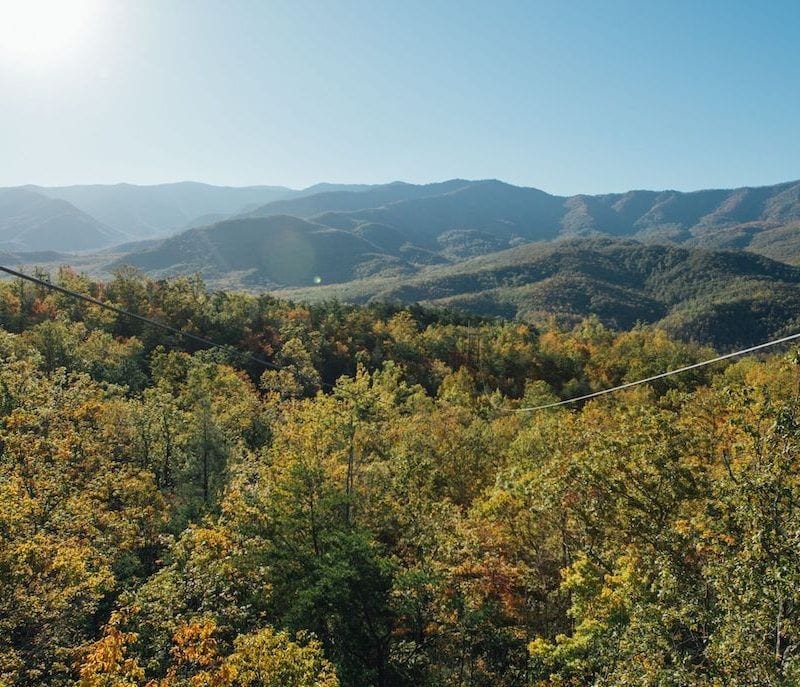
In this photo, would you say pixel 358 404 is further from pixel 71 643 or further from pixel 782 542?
pixel 782 542

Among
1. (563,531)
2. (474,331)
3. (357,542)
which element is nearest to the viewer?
(357,542)

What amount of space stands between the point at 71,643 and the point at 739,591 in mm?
25490

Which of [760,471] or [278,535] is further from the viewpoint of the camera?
[278,535]

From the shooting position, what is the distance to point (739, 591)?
43.6 feet

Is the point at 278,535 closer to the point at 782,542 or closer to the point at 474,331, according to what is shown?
the point at 782,542

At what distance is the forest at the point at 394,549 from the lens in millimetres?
14742

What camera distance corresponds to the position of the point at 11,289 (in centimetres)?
10656

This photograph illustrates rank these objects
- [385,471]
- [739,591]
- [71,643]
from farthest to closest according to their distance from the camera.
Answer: [385,471] → [71,643] → [739,591]

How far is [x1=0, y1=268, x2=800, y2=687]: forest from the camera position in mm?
14742

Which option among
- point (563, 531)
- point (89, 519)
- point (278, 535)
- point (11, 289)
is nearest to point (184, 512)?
point (89, 519)

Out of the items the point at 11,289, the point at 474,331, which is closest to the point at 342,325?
the point at 474,331

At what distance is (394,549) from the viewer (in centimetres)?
3319

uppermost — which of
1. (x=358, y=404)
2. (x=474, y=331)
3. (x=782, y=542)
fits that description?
(x=782, y=542)

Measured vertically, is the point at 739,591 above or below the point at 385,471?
above
